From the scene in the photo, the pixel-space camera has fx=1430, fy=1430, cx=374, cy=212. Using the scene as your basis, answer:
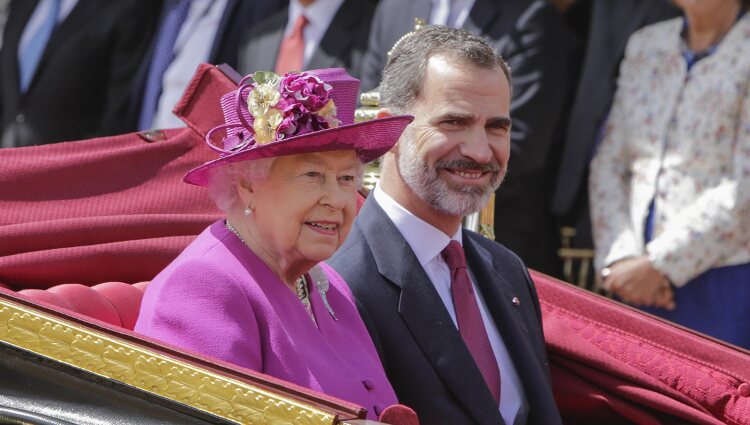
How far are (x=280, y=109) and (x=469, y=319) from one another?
86 cm

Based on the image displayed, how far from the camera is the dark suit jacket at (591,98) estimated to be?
4.91 meters

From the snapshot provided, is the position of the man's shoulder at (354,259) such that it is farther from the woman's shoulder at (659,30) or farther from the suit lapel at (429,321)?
the woman's shoulder at (659,30)

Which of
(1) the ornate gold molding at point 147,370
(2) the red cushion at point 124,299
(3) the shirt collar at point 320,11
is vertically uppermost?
(3) the shirt collar at point 320,11

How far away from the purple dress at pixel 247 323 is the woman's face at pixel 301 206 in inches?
2.1

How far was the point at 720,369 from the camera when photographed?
11.0ft

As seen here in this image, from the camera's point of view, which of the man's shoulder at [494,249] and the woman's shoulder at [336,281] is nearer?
the woman's shoulder at [336,281]

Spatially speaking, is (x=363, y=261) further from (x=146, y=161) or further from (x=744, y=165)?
(x=744, y=165)

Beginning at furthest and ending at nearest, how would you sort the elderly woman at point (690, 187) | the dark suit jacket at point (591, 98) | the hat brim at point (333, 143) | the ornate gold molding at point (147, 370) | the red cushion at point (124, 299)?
1. the dark suit jacket at point (591, 98)
2. the elderly woman at point (690, 187)
3. the red cushion at point (124, 299)
4. the hat brim at point (333, 143)
5. the ornate gold molding at point (147, 370)

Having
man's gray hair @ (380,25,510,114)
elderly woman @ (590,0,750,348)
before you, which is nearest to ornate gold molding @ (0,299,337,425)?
man's gray hair @ (380,25,510,114)

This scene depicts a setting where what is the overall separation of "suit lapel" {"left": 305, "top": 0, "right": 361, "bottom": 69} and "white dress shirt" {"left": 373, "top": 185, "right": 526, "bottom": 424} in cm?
203

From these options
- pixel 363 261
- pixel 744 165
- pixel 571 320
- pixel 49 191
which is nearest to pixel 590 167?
pixel 744 165

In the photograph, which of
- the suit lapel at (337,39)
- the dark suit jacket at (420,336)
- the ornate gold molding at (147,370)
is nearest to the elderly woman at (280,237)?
the ornate gold molding at (147,370)

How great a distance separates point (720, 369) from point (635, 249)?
1315 millimetres

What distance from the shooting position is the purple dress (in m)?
2.45
